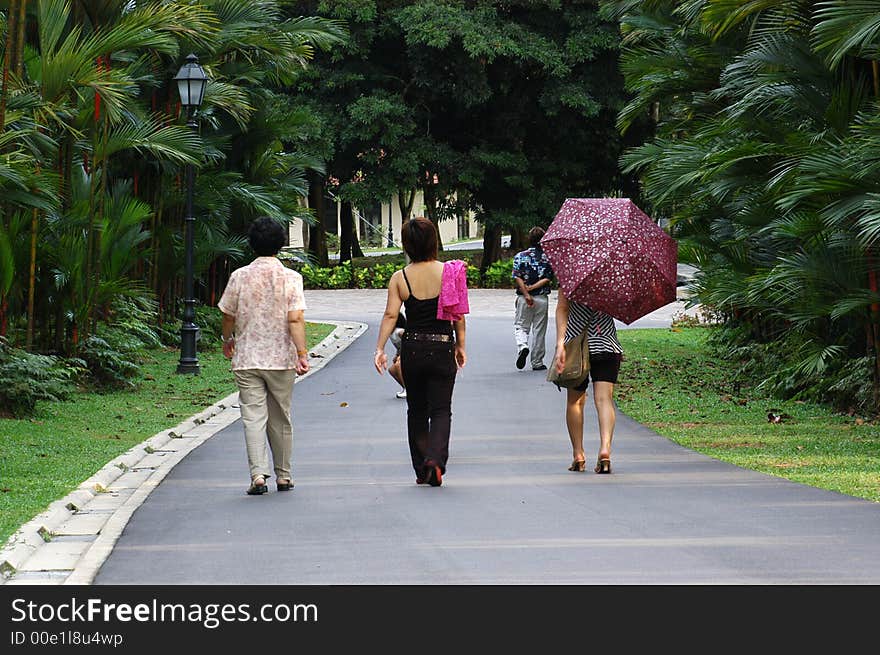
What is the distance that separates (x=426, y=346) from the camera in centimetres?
1007

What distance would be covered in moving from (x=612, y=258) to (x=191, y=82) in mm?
10377

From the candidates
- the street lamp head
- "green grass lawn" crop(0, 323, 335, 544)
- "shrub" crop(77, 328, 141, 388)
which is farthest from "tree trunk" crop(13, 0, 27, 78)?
the street lamp head

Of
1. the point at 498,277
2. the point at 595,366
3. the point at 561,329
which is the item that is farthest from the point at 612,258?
the point at 498,277

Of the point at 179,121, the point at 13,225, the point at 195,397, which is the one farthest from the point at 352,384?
the point at 179,121

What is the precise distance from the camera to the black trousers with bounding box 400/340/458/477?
10.0 metres

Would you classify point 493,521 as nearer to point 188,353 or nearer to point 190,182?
point 188,353

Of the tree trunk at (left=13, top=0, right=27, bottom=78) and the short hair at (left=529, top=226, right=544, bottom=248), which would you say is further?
the short hair at (left=529, top=226, right=544, bottom=248)

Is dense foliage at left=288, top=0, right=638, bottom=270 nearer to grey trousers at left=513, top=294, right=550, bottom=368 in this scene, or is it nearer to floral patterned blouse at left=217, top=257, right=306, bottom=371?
grey trousers at left=513, top=294, right=550, bottom=368

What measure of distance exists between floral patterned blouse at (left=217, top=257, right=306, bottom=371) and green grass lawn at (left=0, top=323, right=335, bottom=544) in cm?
157

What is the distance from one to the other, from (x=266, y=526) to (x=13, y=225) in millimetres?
8213

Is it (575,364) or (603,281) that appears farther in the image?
(603,281)

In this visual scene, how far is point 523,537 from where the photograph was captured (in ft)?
25.9

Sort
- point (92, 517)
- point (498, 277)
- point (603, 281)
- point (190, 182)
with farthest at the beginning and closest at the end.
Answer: point (498, 277)
point (190, 182)
point (603, 281)
point (92, 517)

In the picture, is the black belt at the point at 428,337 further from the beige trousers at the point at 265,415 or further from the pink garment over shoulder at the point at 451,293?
the beige trousers at the point at 265,415
